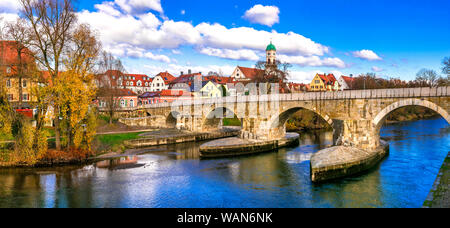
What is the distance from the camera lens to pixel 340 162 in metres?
17.8

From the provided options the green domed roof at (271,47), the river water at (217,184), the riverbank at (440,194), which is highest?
the green domed roof at (271,47)

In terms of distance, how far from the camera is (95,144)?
25406 mm

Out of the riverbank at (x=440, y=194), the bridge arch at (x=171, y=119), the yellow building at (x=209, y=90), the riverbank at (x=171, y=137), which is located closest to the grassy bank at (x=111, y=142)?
the riverbank at (x=171, y=137)

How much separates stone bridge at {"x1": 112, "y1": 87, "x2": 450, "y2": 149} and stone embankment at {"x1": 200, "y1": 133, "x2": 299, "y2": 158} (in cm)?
118

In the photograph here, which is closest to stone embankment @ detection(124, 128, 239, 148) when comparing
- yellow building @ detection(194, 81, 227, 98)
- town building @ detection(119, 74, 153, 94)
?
yellow building @ detection(194, 81, 227, 98)

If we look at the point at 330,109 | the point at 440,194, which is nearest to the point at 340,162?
the point at 440,194

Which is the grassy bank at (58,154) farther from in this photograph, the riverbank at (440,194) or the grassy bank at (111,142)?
the riverbank at (440,194)

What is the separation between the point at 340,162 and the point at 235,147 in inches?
414

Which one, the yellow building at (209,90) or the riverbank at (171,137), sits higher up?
the yellow building at (209,90)

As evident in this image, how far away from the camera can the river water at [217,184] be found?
14.4 meters

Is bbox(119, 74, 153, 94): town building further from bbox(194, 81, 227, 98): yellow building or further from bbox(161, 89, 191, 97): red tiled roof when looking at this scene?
bbox(194, 81, 227, 98): yellow building

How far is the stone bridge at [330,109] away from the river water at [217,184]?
9.64 ft

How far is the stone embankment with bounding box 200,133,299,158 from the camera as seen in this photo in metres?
25.9

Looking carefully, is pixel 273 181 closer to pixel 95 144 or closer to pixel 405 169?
pixel 405 169
